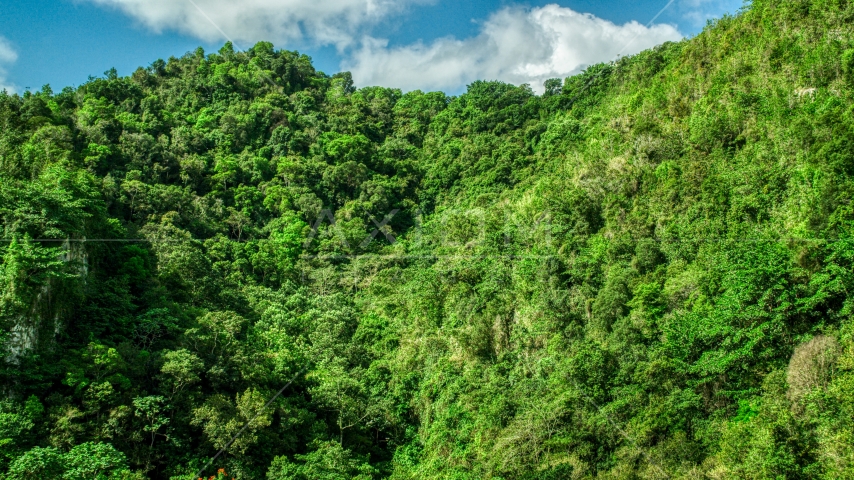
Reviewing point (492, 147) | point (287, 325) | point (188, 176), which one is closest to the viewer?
point (287, 325)

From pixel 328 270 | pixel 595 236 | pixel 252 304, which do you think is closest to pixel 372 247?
pixel 328 270

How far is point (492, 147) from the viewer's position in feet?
145

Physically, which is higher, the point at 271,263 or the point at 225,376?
the point at 271,263

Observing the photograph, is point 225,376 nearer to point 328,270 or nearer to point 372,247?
point 328,270

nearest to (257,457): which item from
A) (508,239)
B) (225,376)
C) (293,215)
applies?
(225,376)

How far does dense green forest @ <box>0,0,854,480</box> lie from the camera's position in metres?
16.9

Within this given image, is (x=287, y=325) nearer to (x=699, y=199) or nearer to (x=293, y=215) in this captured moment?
(x=293, y=215)

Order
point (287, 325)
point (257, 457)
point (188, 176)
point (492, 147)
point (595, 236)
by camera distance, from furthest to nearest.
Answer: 1. point (492, 147)
2. point (188, 176)
3. point (287, 325)
4. point (595, 236)
5. point (257, 457)

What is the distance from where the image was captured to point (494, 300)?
27.3 metres

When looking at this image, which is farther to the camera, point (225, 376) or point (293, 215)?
point (293, 215)

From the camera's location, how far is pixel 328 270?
37219 millimetres

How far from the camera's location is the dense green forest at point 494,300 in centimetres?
1689

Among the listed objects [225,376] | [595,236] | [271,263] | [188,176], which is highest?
[188,176]

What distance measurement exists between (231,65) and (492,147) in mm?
25347
